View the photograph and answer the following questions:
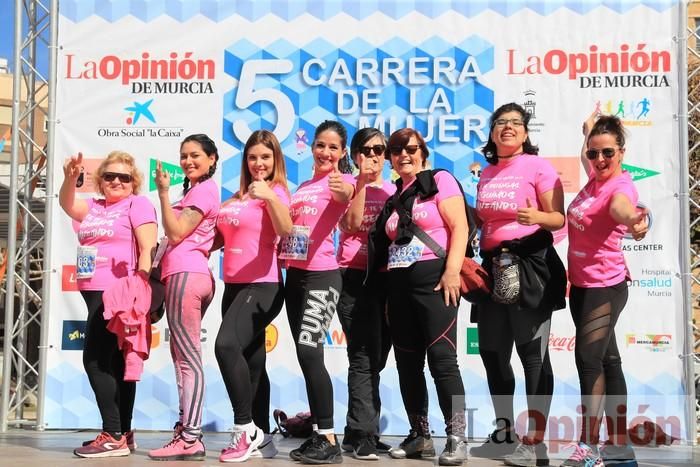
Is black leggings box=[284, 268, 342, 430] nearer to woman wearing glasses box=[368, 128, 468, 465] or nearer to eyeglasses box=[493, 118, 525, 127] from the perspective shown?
woman wearing glasses box=[368, 128, 468, 465]

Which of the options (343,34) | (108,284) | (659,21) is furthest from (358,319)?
(659,21)

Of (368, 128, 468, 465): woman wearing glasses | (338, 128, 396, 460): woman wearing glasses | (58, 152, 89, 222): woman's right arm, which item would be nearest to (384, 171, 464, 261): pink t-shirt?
(368, 128, 468, 465): woman wearing glasses

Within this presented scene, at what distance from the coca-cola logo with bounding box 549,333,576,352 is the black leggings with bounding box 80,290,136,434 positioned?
3032 millimetres

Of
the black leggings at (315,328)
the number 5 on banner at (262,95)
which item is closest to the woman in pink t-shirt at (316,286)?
the black leggings at (315,328)

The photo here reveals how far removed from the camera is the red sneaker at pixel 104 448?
14.3 ft

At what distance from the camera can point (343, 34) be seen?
244 inches

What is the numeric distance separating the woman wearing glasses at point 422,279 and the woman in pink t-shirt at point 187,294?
0.89 metres

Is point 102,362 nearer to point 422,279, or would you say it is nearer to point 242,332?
point 242,332

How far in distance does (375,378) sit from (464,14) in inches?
115

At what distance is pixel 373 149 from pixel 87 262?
1.64 meters

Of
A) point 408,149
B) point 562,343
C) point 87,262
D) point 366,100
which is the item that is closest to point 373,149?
point 408,149

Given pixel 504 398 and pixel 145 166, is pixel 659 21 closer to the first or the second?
pixel 504 398

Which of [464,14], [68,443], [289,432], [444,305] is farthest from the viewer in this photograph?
[464,14]

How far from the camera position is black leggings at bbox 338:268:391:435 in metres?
4.39
